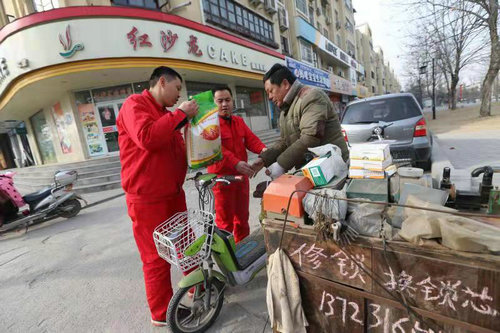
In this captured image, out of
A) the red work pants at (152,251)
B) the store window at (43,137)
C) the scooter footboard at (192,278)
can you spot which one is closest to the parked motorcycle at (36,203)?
the red work pants at (152,251)

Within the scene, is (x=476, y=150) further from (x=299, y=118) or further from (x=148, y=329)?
(x=148, y=329)

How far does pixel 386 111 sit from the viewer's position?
4645 millimetres

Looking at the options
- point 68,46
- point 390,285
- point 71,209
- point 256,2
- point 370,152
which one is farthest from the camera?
point 256,2

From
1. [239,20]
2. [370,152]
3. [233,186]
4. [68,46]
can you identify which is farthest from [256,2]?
Result: [370,152]

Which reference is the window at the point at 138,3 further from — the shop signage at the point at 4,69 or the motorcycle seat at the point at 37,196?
the motorcycle seat at the point at 37,196

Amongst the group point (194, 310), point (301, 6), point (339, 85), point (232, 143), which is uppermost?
point (301, 6)

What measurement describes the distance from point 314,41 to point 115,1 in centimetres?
1640

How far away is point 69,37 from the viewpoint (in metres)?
7.00

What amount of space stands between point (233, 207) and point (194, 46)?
8.04 metres

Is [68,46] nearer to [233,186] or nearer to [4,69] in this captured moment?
[4,69]

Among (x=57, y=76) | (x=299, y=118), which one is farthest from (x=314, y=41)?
(x=299, y=118)

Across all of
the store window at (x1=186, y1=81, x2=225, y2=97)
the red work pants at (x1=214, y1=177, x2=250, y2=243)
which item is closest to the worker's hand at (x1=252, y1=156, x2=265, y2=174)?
the red work pants at (x1=214, y1=177, x2=250, y2=243)

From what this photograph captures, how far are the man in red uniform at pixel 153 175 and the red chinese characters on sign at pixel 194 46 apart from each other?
795cm

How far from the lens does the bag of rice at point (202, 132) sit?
5.64ft
